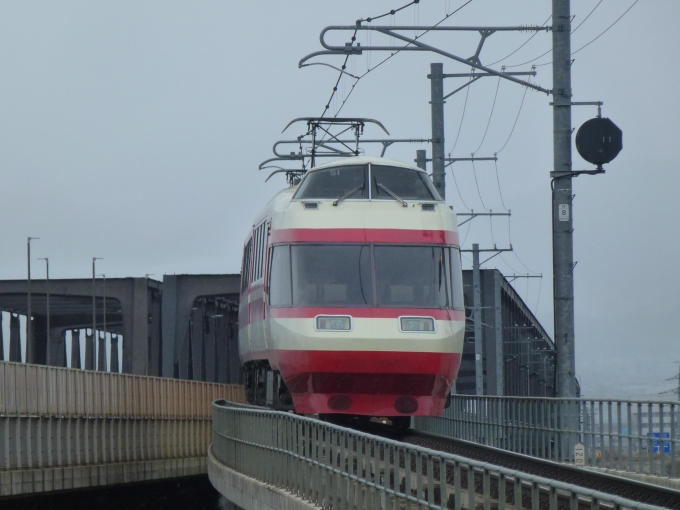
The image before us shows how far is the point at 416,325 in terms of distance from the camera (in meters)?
18.3

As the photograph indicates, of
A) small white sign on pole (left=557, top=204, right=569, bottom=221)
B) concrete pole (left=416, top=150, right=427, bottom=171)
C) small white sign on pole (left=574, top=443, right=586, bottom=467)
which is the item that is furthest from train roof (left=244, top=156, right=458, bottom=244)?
concrete pole (left=416, top=150, right=427, bottom=171)

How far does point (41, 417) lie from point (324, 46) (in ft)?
26.0

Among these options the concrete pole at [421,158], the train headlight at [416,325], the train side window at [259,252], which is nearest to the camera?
the train headlight at [416,325]

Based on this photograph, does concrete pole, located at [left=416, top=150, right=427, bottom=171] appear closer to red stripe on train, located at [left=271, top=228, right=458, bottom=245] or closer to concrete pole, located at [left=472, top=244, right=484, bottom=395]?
concrete pole, located at [left=472, top=244, right=484, bottom=395]

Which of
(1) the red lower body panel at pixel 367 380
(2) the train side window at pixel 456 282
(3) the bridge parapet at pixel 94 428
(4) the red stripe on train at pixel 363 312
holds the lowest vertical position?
(3) the bridge parapet at pixel 94 428

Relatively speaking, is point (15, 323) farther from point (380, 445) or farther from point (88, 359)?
point (380, 445)

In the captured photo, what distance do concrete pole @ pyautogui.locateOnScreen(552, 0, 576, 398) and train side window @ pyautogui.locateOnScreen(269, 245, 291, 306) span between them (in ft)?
11.8

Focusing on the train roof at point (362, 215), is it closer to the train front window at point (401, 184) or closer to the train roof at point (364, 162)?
the train front window at point (401, 184)

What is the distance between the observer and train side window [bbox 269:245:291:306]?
61.1ft

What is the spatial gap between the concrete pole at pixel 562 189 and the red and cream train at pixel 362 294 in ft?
4.62

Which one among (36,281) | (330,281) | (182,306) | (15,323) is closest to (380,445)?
(330,281)

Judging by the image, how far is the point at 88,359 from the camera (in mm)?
98750

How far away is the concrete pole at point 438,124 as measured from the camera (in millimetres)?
29859

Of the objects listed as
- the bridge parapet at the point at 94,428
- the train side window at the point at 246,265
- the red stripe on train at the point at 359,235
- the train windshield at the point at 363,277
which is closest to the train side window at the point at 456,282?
the train windshield at the point at 363,277
